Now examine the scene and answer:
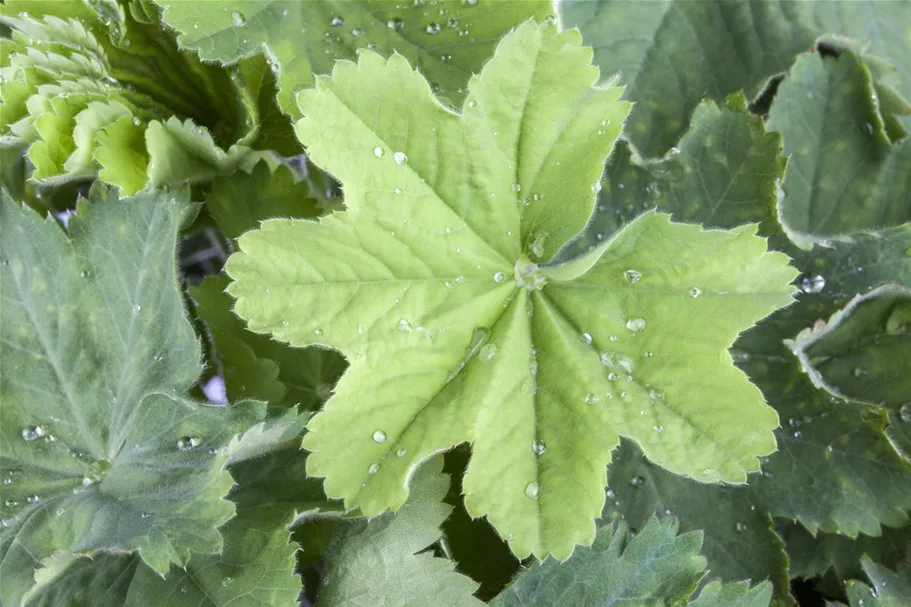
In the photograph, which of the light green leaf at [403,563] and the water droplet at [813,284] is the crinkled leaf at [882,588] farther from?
the light green leaf at [403,563]

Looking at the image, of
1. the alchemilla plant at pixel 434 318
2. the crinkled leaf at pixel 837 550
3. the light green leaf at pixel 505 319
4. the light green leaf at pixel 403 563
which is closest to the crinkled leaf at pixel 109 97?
the alchemilla plant at pixel 434 318

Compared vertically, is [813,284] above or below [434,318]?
below

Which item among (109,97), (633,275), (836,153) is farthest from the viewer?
(836,153)

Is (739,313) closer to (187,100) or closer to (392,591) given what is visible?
(392,591)

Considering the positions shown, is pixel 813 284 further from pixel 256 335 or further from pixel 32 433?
pixel 32 433

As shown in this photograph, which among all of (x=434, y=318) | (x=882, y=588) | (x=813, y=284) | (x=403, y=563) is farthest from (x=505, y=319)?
(x=882, y=588)

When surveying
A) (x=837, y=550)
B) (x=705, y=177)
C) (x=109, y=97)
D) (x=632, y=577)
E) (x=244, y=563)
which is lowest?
(x=837, y=550)

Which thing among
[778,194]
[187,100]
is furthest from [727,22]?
[187,100]
